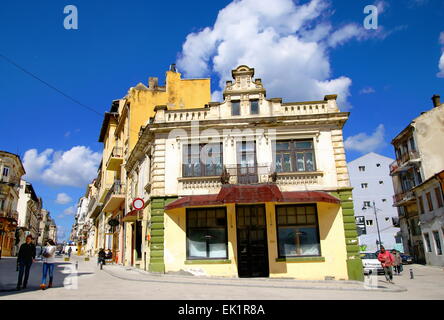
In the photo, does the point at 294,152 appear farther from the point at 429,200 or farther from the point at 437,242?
the point at 437,242

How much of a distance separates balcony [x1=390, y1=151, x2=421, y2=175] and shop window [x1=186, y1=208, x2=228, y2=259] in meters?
26.5

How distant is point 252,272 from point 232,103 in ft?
28.5

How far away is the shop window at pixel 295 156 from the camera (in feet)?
58.9

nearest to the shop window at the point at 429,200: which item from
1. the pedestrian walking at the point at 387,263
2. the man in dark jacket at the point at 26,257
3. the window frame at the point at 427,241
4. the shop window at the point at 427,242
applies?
the window frame at the point at 427,241

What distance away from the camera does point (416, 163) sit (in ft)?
117

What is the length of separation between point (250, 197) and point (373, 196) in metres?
47.2

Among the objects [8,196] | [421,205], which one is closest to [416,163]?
[421,205]

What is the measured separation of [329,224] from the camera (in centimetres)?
1700

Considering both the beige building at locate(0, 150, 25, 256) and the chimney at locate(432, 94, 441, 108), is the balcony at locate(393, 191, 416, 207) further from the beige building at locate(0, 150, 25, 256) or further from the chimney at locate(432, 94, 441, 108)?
the beige building at locate(0, 150, 25, 256)

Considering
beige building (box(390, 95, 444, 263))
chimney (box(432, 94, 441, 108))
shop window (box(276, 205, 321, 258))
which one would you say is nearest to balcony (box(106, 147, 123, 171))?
shop window (box(276, 205, 321, 258))

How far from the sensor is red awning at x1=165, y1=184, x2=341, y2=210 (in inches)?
623

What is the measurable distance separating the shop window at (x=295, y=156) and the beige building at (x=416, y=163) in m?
21.9

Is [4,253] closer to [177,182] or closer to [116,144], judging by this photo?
[116,144]
